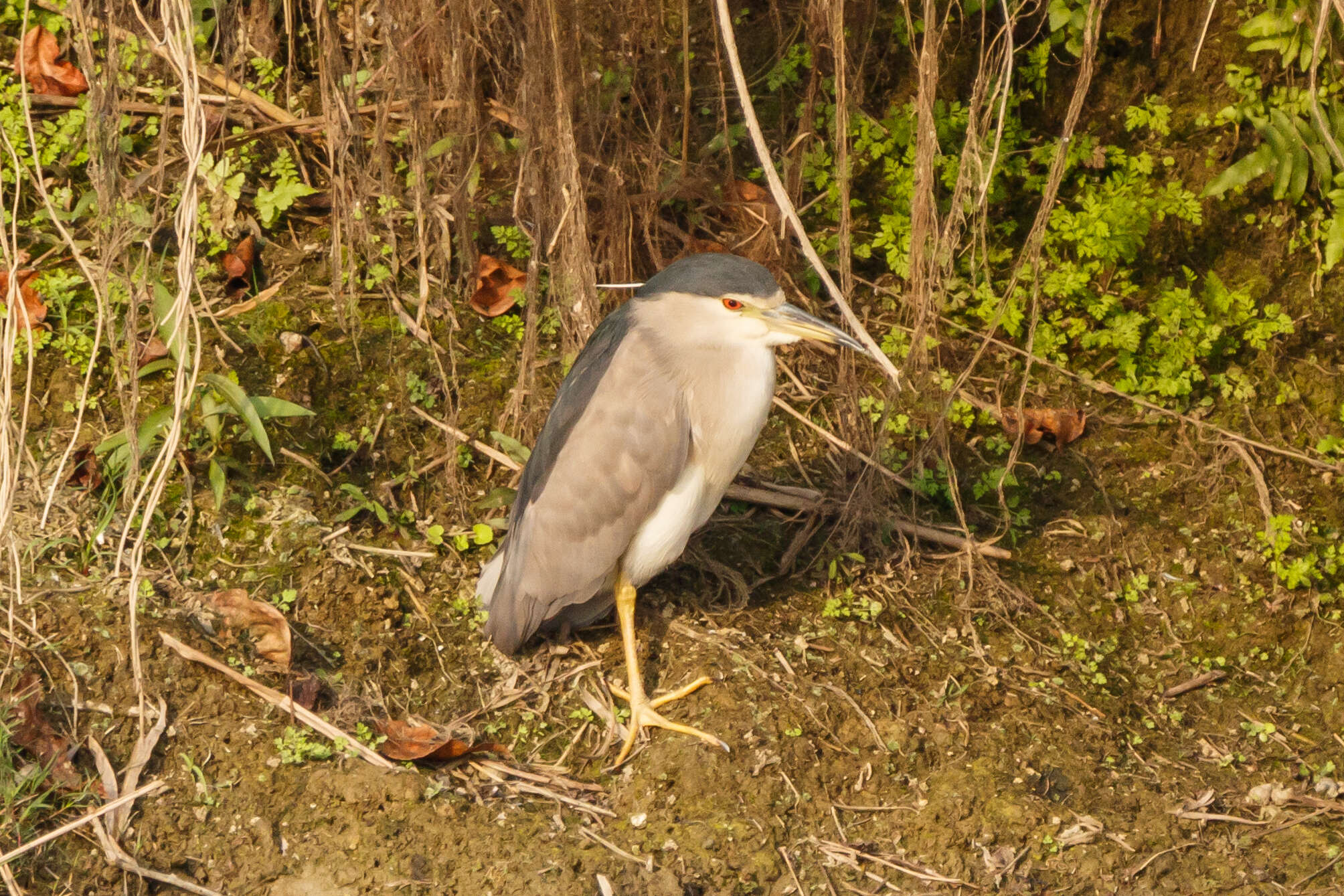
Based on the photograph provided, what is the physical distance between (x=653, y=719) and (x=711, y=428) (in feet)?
2.95

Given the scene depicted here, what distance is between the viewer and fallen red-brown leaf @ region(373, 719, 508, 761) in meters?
3.51

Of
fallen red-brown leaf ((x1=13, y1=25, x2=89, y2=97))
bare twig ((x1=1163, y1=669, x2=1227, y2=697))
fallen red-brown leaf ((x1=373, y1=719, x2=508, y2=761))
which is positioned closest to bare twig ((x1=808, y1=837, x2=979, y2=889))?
fallen red-brown leaf ((x1=373, y1=719, x2=508, y2=761))

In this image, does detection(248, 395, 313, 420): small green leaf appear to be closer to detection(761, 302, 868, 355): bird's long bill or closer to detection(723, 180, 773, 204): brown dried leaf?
detection(761, 302, 868, 355): bird's long bill

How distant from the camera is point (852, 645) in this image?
4.05 metres

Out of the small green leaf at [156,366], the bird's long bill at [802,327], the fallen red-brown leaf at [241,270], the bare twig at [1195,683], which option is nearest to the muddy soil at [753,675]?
the bare twig at [1195,683]

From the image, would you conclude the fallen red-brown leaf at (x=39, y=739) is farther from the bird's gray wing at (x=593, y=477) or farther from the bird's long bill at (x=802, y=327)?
the bird's long bill at (x=802, y=327)

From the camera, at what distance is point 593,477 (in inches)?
149

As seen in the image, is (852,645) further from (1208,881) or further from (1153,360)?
(1153,360)

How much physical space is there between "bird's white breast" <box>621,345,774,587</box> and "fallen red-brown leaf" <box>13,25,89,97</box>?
2968 mm

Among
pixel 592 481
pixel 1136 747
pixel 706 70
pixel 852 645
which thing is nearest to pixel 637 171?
pixel 706 70

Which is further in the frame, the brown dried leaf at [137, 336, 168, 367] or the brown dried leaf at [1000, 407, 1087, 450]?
the brown dried leaf at [1000, 407, 1087, 450]

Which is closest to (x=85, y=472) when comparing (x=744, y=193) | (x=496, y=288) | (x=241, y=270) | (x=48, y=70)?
(x=241, y=270)

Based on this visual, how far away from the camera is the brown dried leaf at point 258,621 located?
12.2 feet

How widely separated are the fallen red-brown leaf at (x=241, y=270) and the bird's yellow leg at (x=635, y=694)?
203 cm
